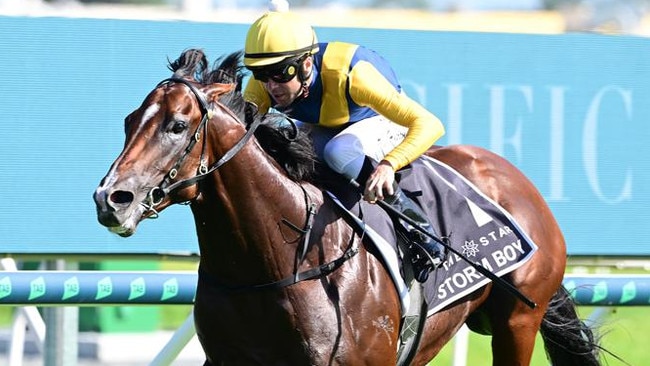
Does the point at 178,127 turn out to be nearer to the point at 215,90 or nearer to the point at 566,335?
the point at 215,90

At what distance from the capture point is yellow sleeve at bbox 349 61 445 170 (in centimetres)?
379

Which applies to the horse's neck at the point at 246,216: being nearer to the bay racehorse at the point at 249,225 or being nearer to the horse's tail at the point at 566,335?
the bay racehorse at the point at 249,225

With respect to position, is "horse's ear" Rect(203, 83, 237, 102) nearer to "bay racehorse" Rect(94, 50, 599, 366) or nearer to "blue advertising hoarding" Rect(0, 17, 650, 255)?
"bay racehorse" Rect(94, 50, 599, 366)

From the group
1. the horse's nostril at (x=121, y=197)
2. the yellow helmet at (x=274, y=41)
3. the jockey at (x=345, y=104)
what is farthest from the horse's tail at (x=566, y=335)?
the horse's nostril at (x=121, y=197)

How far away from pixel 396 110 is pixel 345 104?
20 centimetres

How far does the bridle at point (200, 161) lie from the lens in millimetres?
3246

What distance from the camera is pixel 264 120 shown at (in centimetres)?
373

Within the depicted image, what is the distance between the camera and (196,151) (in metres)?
3.37

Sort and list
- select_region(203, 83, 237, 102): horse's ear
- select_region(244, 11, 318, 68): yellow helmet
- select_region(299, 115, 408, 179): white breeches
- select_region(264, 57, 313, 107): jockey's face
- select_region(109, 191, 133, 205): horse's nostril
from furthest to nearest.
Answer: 1. select_region(299, 115, 408, 179): white breeches
2. select_region(264, 57, 313, 107): jockey's face
3. select_region(244, 11, 318, 68): yellow helmet
4. select_region(203, 83, 237, 102): horse's ear
5. select_region(109, 191, 133, 205): horse's nostril

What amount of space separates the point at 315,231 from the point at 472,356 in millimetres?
4129

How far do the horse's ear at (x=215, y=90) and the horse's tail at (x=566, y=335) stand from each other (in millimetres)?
1931

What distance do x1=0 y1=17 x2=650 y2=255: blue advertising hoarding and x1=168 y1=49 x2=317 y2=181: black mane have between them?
169 centimetres

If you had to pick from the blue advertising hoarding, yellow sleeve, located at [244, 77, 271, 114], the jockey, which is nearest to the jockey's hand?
the jockey

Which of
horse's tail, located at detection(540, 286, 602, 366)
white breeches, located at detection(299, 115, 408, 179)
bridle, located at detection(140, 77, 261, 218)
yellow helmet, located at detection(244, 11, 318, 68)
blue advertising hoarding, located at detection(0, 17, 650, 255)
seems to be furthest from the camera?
blue advertising hoarding, located at detection(0, 17, 650, 255)
